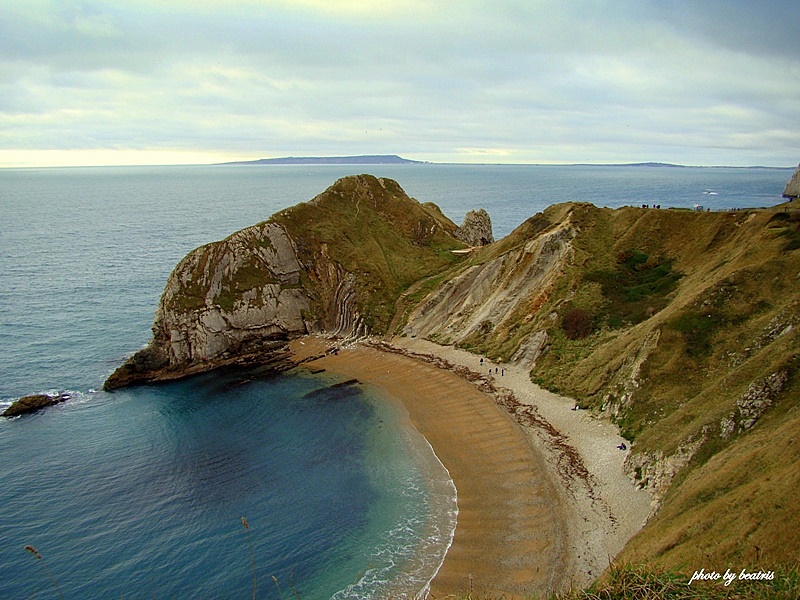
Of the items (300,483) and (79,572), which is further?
(300,483)

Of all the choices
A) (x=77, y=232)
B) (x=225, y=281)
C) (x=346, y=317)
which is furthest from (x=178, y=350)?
(x=77, y=232)

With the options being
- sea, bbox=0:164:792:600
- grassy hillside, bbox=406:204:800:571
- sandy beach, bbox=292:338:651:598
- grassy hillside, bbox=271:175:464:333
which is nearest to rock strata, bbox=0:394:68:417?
sea, bbox=0:164:792:600

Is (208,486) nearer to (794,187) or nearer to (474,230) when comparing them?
(474,230)

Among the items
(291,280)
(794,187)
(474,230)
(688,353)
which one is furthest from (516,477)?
(794,187)

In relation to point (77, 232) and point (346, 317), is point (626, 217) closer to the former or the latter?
point (346, 317)

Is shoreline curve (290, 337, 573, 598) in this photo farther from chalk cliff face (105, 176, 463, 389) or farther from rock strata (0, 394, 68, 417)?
rock strata (0, 394, 68, 417)

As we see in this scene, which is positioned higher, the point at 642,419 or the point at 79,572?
the point at 642,419

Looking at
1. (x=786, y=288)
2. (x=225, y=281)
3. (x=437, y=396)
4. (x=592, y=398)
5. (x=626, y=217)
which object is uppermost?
(x=626, y=217)

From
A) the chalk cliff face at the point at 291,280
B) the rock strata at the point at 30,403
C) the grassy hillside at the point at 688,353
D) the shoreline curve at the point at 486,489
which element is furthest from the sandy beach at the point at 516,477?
the rock strata at the point at 30,403
